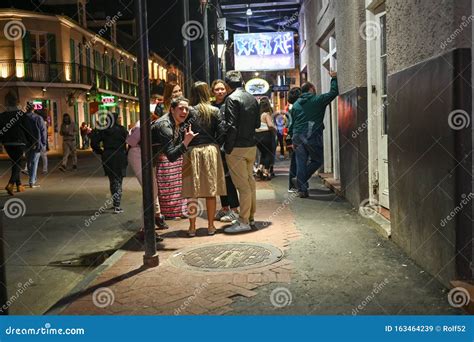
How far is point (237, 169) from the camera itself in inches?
252

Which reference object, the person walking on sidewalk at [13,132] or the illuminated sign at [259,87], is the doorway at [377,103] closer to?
the person walking on sidewalk at [13,132]

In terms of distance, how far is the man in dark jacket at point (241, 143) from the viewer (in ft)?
20.4

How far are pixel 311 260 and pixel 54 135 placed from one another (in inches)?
1207

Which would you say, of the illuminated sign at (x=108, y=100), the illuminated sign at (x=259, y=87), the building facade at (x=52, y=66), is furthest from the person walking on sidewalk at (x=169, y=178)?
the illuminated sign at (x=108, y=100)

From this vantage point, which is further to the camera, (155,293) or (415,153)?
(415,153)

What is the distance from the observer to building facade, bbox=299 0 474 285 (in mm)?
3631

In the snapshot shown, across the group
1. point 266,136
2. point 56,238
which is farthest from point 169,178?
point 266,136

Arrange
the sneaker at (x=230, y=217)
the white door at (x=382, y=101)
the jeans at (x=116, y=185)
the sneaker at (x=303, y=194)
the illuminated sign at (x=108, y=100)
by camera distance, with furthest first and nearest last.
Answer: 1. the illuminated sign at (x=108, y=100)
2. the sneaker at (x=303, y=194)
3. the jeans at (x=116, y=185)
4. the sneaker at (x=230, y=217)
5. the white door at (x=382, y=101)

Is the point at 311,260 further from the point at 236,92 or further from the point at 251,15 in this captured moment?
the point at 251,15

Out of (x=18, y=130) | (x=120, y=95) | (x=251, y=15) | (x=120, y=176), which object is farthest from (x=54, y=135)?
(x=120, y=176)

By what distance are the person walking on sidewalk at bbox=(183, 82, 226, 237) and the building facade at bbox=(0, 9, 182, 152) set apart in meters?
27.3

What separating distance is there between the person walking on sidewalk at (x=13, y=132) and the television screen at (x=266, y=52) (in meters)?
10.4

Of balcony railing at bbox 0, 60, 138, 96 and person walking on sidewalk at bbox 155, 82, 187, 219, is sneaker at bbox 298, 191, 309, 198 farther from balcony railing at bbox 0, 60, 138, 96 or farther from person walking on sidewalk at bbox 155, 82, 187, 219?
balcony railing at bbox 0, 60, 138, 96

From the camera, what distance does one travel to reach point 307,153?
357 inches
